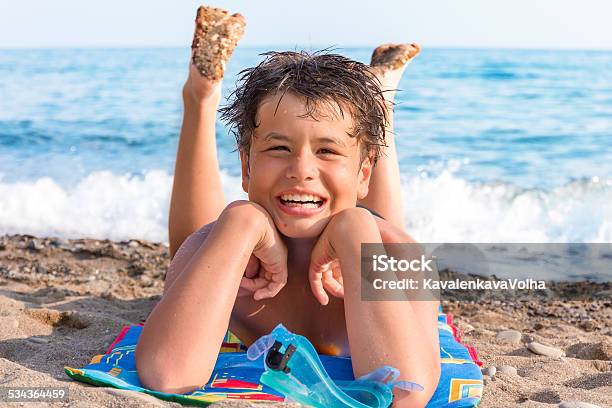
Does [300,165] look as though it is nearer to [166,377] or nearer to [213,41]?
[166,377]

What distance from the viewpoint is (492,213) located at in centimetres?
761

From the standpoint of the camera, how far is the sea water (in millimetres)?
7070

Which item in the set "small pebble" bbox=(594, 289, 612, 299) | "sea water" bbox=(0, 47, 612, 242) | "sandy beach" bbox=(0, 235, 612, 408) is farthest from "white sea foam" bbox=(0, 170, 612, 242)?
"small pebble" bbox=(594, 289, 612, 299)

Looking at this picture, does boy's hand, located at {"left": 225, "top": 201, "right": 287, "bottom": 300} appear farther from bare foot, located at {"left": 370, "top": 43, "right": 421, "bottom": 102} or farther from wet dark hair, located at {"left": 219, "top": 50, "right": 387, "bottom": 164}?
bare foot, located at {"left": 370, "top": 43, "right": 421, "bottom": 102}

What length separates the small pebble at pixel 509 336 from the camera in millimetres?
3732

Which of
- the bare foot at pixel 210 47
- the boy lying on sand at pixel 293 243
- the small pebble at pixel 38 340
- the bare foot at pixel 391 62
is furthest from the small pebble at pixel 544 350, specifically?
the small pebble at pixel 38 340

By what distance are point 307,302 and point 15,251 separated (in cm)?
318

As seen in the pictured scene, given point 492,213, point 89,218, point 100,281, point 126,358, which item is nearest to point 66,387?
point 126,358

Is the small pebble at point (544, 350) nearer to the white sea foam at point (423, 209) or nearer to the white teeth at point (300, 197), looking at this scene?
the white teeth at point (300, 197)

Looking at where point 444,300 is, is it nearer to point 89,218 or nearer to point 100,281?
point 100,281

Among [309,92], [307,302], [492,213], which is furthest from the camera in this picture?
[492,213]

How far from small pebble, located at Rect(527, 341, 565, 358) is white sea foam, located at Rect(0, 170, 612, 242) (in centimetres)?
317

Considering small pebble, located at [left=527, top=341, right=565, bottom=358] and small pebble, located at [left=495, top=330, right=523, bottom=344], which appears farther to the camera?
small pebble, located at [left=495, top=330, right=523, bottom=344]

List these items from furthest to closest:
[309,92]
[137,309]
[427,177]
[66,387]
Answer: [427,177] → [137,309] → [309,92] → [66,387]
